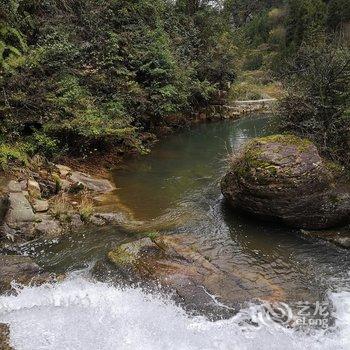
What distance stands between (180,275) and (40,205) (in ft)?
13.1

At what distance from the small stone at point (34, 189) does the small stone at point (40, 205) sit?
222mm

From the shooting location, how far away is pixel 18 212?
820 cm

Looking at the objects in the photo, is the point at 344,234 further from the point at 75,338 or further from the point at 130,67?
the point at 130,67

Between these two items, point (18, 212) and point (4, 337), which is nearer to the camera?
point (4, 337)

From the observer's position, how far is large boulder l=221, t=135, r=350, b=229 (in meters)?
8.05

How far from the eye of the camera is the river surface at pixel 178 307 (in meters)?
5.32

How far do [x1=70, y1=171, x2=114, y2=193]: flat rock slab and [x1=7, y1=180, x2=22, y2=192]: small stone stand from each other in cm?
185

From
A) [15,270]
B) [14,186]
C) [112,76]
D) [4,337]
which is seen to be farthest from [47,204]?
[112,76]

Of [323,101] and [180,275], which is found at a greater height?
[323,101]

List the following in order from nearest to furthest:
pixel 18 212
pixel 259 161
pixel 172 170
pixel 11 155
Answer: pixel 18 212, pixel 259 161, pixel 11 155, pixel 172 170

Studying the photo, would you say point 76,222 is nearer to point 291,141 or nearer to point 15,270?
point 15,270

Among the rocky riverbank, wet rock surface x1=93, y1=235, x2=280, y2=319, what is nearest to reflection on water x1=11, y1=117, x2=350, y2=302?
wet rock surface x1=93, y1=235, x2=280, y2=319

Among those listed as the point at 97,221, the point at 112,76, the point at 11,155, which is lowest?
the point at 97,221

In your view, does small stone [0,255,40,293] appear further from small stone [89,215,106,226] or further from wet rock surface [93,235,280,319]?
small stone [89,215,106,226]
